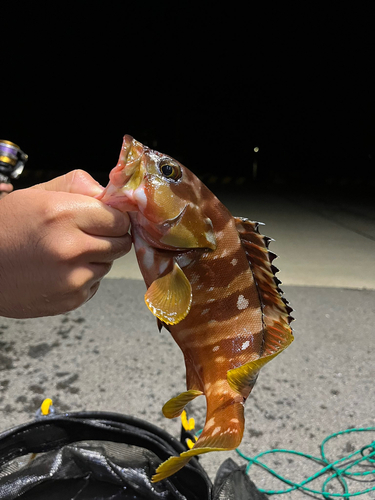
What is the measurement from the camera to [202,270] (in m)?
0.79

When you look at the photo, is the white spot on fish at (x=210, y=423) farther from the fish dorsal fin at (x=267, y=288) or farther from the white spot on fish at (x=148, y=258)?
the white spot on fish at (x=148, y=258)

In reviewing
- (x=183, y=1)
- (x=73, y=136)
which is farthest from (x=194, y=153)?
(x=183, y=1)

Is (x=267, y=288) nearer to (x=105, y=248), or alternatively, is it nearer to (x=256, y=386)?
(x=105, y=248)

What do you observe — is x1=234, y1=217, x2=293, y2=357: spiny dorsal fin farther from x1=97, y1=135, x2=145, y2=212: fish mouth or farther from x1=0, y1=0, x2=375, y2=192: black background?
x1=0, y1=0, x2=375, y2=192: black background

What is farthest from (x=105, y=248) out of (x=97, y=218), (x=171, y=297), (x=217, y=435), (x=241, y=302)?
A: (x=217, y=435)

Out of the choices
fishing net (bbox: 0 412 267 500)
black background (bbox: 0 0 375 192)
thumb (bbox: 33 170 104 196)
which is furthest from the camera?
black background (bbox: 0 0 375 192)

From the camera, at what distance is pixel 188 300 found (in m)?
0.71

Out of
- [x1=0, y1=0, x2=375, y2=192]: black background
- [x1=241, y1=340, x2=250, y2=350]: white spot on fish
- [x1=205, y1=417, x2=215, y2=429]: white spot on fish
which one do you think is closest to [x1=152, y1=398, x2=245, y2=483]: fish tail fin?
[x1=205, y1=417, x2=215, y2=429]: white spot on fish

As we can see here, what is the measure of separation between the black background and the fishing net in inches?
331

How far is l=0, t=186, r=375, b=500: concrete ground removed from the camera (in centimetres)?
172

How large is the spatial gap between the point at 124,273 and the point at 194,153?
10288 millimetres

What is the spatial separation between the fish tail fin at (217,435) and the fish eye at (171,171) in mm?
445

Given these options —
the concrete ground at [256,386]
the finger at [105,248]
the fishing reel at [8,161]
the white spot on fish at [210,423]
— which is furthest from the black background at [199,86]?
the white spot on fish at [210,423]

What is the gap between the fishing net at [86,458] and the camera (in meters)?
1.25
